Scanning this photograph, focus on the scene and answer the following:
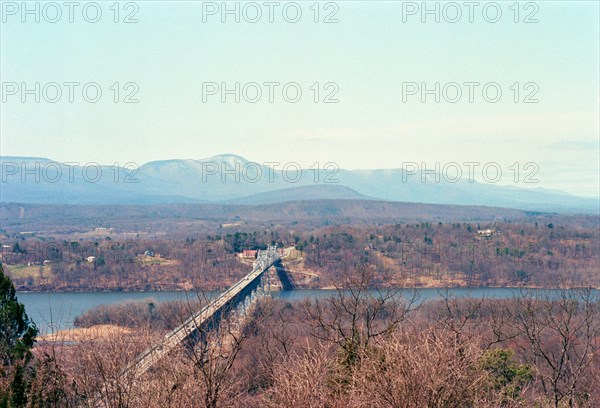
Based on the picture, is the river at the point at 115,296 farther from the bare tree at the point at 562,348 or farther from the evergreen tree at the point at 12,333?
the evergreen tree at the point at 12,333

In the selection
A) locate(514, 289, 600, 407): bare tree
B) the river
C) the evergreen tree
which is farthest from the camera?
the river

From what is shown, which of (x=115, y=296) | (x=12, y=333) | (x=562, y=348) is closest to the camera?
(x=12, y=333)

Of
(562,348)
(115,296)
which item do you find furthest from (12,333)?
(115,296)

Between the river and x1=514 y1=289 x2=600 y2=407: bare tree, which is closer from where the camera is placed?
x1=514 y1=289 x2=600 y2=407: bare tree

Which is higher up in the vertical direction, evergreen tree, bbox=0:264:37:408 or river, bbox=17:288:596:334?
evergreen tree, bbox=0:264:37:408

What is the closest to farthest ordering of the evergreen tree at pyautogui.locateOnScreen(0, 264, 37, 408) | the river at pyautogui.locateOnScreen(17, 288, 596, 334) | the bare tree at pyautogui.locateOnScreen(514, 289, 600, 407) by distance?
the bare tree at pyautogui.locateOnScreen(514, 289, 600, 407) → the evergreen tree at pyautogui.locateOnScreen(0, 264, 37, 408) → the river at pyautogui.locateOnScreen(17, 288, 596, 334)

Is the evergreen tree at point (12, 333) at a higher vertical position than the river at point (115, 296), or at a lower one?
higher

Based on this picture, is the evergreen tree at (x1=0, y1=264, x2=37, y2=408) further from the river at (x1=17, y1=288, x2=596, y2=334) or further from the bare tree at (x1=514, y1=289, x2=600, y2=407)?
the river at (x1=17, y1=288, x2=596, y2=334)

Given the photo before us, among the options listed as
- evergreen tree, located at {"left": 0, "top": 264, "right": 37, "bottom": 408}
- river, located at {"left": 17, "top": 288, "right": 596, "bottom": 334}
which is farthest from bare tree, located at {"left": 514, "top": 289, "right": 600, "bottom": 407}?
river, located at {"left": 17, "top": 288, "right": 596, "bottom": 334}

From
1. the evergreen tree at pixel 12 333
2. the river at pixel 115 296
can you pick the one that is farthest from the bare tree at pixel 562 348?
the river at pixel 115 296

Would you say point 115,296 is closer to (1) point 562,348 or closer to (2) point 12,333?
(1) point 562,348

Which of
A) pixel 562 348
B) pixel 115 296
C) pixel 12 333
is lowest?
pixel 115 296

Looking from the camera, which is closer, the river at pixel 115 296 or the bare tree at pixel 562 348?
the bare tree at pixel 562 348
